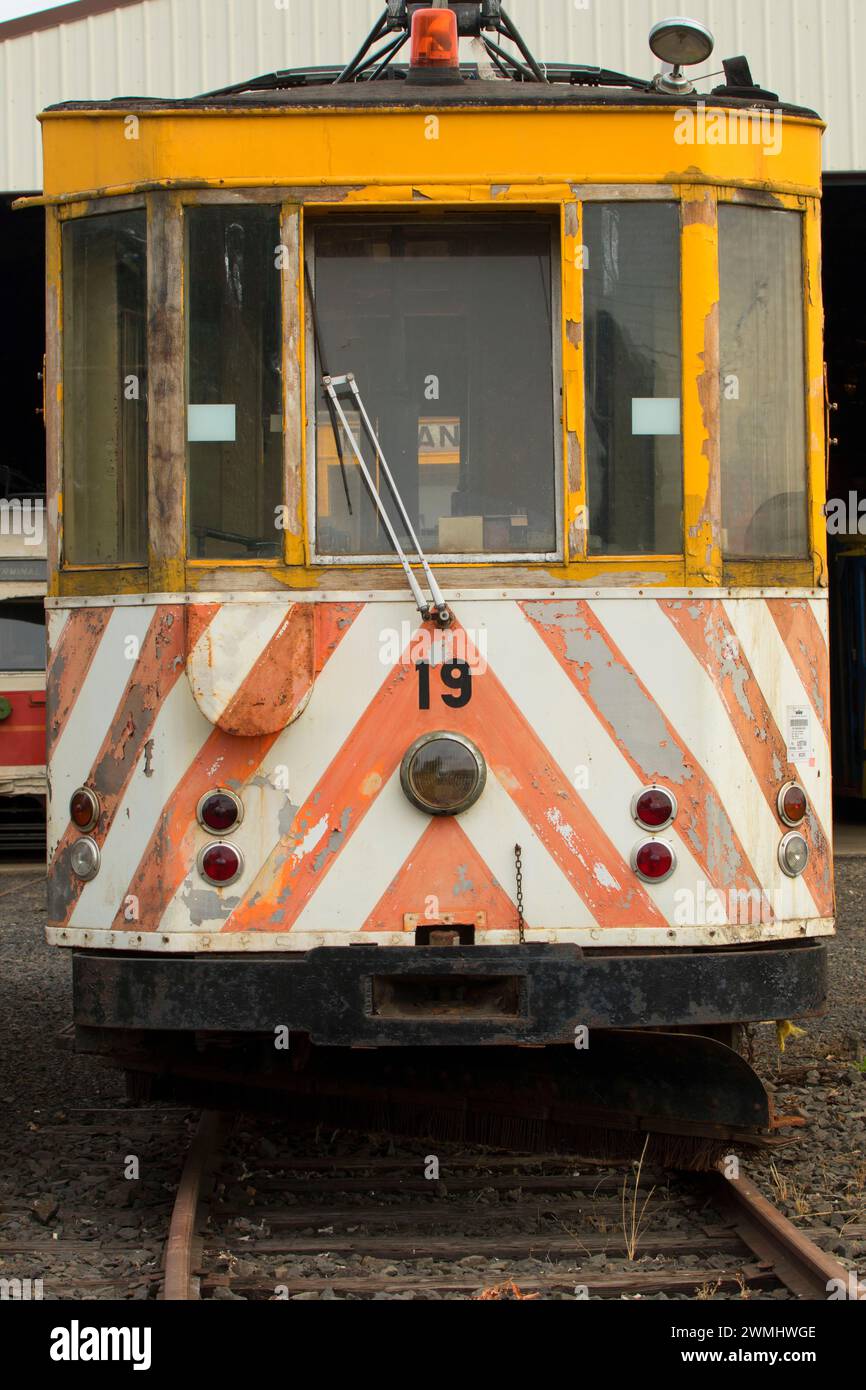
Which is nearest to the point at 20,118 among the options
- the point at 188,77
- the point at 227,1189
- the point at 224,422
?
the point at 188,77

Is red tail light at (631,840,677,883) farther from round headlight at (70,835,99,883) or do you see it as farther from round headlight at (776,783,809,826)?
round headlight at (70,835,99,883)

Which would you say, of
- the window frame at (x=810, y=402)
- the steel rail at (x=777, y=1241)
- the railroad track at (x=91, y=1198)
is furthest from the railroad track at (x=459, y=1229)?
the window frame at (x=810, y=402)

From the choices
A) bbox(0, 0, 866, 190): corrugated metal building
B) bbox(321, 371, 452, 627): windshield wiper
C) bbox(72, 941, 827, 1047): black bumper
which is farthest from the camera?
bbox(0, 0, 866, 190): corrugated metal building

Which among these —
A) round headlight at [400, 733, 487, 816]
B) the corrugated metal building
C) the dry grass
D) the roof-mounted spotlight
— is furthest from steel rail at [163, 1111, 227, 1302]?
the corrugated metal building

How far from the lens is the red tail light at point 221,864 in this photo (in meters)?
4.75

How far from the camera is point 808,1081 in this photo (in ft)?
22.6

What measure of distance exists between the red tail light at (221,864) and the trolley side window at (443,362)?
979 millimetres

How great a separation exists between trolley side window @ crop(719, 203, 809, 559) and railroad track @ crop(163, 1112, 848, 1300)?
200cm

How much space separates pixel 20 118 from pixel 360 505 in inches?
379

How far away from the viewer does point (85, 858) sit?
4.94 m

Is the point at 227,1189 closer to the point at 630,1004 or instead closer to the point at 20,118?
the point at 630,1004

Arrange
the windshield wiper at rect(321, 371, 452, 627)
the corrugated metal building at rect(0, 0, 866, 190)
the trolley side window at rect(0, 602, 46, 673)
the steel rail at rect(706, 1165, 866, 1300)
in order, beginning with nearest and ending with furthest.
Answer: the steel rail at rect(706, 1165, 866, 1300) < the windshield wiper at rect(321, 371, 452, 627) < the corrugated metal building at rect(0, 0, 866, 190) < the trolley side window at rect(0, 602, 46, 673)

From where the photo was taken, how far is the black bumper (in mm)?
4543

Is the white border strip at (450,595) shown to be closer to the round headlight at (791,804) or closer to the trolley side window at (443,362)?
the trolley side window at (443,362)
